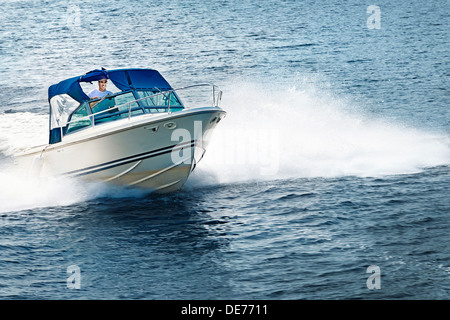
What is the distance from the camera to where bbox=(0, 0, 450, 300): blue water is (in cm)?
1230

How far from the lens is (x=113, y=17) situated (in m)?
63.6

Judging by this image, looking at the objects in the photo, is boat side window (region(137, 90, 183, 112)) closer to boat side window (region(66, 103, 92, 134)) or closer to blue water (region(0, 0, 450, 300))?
boat side window (region(66, 103, 92, 134))

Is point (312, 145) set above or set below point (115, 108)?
above

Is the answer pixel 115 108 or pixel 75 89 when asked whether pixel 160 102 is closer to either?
pixel 115 108

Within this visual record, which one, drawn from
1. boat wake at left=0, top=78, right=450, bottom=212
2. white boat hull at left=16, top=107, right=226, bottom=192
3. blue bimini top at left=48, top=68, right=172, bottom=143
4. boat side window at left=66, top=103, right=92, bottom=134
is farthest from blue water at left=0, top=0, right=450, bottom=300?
blue bimini top at left=48, top=68, right=172, bottom=143

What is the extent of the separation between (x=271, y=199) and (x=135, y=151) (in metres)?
3.36

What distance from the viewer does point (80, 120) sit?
658 inches

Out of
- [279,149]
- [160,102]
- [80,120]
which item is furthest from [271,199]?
[80,120]

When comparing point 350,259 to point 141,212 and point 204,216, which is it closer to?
point 204,216

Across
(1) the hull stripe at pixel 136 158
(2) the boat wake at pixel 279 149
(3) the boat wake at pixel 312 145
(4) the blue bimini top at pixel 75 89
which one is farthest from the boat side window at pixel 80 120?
(3) the boat wake at pixel 312 145

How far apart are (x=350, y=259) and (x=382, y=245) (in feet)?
3.12

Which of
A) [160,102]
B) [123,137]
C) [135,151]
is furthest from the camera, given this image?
[160,102]

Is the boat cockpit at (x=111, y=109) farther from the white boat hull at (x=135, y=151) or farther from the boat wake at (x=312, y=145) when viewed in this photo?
the boat wake at (x=312, y=145)

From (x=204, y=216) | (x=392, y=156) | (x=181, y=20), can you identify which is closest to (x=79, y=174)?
(x=204, y=216)
